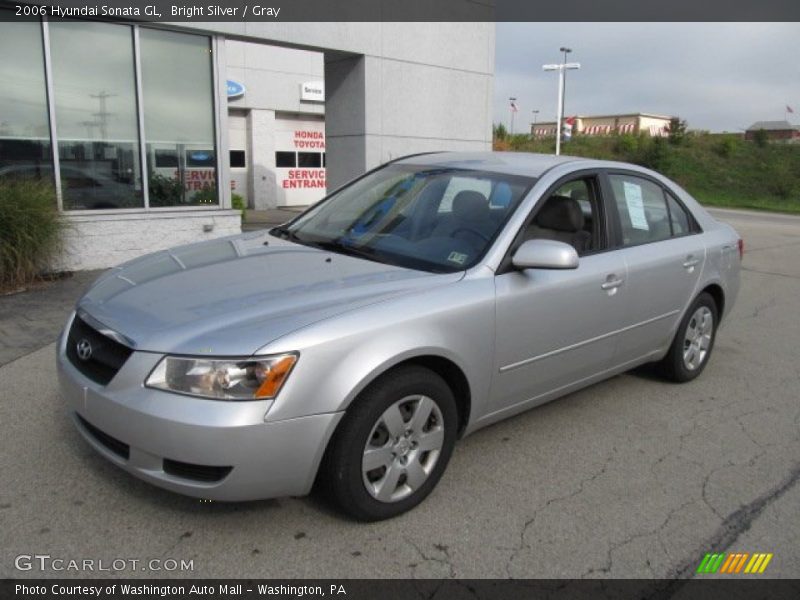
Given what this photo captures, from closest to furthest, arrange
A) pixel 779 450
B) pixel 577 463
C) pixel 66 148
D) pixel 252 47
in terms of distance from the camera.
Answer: pixel 577 463 → pixel 779 450 → pixel 66 148 → pixel 252 47

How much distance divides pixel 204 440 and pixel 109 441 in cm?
59

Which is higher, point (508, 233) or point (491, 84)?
point (491, 84)

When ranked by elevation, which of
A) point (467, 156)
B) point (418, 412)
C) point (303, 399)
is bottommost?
point (418, 412)

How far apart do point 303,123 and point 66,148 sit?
14.1m

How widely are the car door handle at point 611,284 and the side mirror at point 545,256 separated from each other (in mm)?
683

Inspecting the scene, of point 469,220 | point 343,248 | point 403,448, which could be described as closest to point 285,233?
point 343,248

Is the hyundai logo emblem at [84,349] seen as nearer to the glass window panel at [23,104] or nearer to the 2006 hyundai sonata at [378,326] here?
the 2006 hyundai sonata at [378,326]

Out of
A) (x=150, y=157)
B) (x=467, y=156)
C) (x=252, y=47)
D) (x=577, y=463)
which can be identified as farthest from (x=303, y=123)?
(x=577, y=463)

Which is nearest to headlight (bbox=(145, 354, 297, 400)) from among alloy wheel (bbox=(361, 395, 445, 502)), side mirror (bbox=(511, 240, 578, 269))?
alloy wheel (bbox=(361, 395, 445, 502))

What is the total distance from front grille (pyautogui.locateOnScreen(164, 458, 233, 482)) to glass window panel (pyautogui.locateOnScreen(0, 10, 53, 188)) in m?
6.71

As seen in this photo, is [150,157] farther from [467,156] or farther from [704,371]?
[704,371]

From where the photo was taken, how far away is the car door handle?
3984 millimetres

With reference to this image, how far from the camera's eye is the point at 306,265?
11.4 feet
